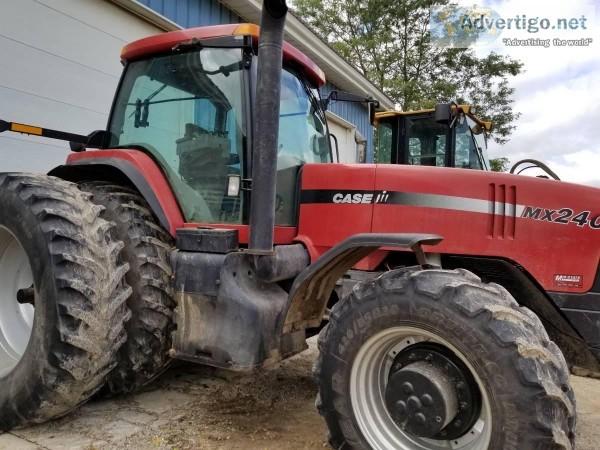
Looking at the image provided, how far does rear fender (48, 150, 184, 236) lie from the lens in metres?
2.90

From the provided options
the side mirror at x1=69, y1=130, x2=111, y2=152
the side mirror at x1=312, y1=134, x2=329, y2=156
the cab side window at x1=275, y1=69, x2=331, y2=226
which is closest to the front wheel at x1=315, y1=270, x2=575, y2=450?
the cab side window at x1=275, y1=69, x2=331, y2=226

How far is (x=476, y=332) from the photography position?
191 centimetres

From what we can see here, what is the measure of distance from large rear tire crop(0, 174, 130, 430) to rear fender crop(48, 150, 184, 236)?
0.96 feet

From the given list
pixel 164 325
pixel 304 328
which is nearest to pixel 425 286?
pixel 304 328

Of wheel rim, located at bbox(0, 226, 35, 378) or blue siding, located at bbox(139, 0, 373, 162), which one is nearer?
wheel rim, located at bbox(0, 226, 35, 378)

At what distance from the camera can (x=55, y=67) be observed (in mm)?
4855

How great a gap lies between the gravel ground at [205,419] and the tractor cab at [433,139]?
10.2 ft

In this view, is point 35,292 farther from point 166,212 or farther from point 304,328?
point 304,328

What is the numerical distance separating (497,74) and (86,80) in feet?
72.7

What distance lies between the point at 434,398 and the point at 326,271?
798 mm

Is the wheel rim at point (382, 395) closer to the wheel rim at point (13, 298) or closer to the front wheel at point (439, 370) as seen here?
the front wheel at point (439, 370)

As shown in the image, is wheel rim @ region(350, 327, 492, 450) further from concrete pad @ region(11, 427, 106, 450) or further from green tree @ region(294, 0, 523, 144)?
green tree @ region(294, 0, 523, 144)

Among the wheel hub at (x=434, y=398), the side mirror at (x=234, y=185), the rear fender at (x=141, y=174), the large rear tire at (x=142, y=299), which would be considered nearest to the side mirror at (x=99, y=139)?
the rear fender at (x=141, y=174)

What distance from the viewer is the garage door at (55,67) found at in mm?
4453
